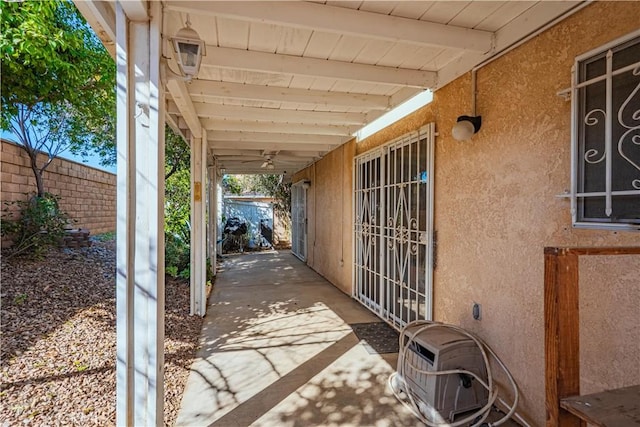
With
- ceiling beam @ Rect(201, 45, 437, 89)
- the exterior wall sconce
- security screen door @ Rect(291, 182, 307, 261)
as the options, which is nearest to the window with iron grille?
the exterior wall sconce

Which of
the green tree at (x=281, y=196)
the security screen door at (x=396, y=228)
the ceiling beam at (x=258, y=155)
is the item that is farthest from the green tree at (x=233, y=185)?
the security screen door at (x=396, y=228)

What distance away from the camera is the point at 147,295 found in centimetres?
179

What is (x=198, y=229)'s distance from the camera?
14.6 feet

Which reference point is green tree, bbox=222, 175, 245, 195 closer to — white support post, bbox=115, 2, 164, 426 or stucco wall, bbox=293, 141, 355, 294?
stucco wall, bbox=293, 141, 355, 294

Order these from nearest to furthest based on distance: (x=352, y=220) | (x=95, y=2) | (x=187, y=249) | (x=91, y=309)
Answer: (x=95, y=2) → (x=91, y=309) → (x=352, y=220) → (x=187, y=249)

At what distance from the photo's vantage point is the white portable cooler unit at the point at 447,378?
2.23 meters

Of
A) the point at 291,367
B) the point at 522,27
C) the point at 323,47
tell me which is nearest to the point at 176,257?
the point at 291,367

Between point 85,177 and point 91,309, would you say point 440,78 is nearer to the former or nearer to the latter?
point 91,309

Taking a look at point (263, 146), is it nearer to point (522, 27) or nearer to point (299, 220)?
point (299, 220)

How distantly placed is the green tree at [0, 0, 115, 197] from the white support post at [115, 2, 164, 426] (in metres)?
2.89

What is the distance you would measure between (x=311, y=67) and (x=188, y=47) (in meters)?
1.12

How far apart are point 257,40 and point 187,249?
504cm

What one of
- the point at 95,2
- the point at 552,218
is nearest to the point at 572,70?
the point at 552,218

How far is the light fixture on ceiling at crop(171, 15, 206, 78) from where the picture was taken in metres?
1.85
